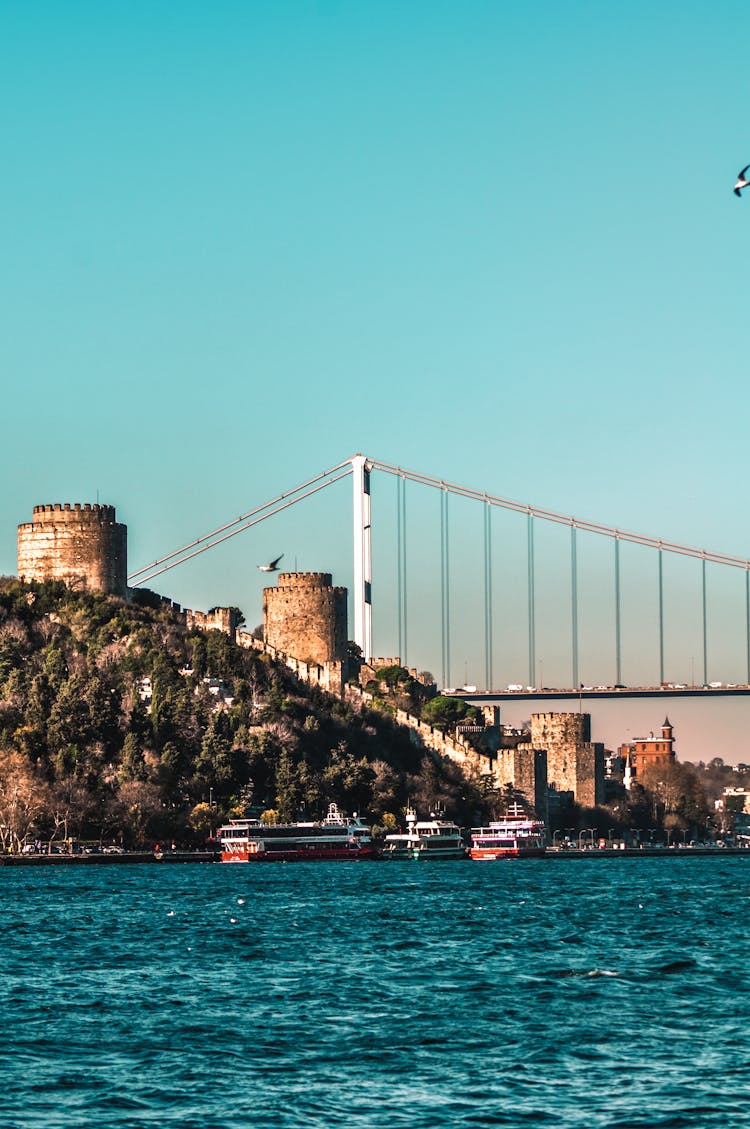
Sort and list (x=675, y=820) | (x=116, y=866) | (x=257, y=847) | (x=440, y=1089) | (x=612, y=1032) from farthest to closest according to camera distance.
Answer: (x=675, y=820), (x=257, y=847), (x=116, y=866), (x=612, y=1032), (x=440, y=1089)

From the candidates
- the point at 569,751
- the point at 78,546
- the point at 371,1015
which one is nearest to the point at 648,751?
the point at 569,751

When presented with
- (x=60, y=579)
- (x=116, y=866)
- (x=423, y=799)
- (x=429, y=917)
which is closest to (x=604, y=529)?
(x=423, y=799)

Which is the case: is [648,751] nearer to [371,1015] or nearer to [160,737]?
[160,737]

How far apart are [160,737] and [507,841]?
17.7m

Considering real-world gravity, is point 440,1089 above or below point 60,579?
below

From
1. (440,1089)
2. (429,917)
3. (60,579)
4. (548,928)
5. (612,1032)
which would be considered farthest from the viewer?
(60,579)

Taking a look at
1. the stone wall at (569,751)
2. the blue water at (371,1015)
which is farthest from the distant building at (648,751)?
the blue water at (371,1015)

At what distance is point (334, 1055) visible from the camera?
95.2ft

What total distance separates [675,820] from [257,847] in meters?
49.6

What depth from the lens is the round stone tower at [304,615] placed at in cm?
11238

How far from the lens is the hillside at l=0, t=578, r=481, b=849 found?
92.0 meters

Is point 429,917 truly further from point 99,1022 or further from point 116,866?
point 116,866

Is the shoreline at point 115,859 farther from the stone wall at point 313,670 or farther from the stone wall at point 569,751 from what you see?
the stone wall at point 569,751

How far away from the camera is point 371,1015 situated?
3297 cm
